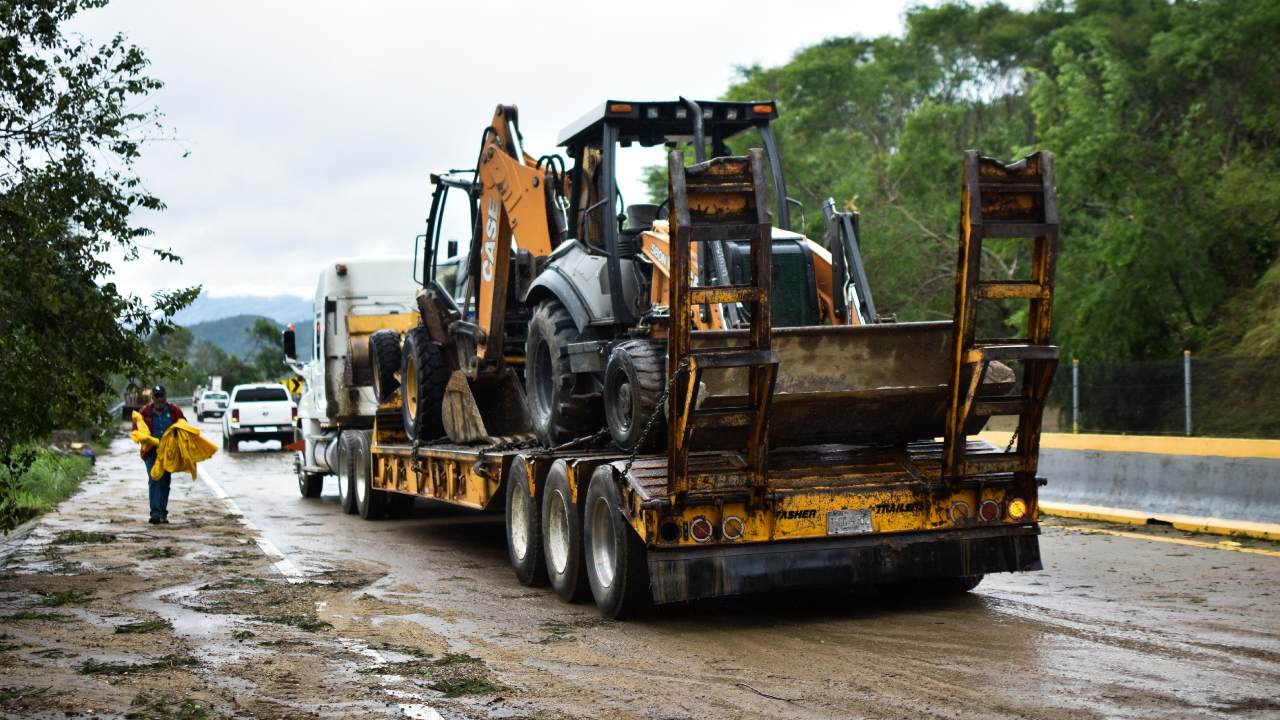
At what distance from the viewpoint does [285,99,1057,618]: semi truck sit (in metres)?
8.64

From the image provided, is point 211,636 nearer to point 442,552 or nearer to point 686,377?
point 686,377

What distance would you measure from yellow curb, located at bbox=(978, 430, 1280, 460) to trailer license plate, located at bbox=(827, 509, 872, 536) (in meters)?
5.31

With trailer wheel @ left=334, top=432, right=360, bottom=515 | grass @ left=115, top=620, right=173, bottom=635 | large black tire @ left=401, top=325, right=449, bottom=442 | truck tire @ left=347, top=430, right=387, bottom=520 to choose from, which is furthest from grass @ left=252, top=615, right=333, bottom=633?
trailer wheel @ left=334, top=432, right=360, bottom=515

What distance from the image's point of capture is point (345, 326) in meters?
20.7

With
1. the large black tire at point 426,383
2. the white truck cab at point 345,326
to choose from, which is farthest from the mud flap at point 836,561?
the white truck cab at point 345,326

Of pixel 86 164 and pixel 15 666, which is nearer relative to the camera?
pixel 15 666

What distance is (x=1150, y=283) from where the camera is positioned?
26.6 meters

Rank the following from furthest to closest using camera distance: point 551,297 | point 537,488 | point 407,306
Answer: point 407,306 < point 551,297 < point 537,488

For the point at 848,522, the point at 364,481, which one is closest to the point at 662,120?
the point at 848,522

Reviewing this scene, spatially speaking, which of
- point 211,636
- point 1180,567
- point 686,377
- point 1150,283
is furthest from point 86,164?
point 1150,283

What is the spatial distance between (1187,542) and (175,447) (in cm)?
1135

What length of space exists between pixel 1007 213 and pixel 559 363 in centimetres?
384

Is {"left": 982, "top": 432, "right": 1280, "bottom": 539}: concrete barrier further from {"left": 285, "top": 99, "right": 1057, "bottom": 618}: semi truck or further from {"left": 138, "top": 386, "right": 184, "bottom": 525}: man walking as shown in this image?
{"left": 138, "top": 386, "right": 184, "bottom": 525}: man walking

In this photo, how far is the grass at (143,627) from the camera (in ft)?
30.3
